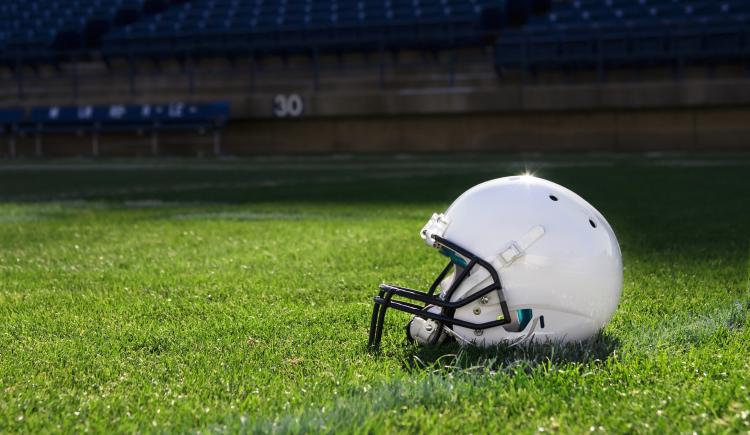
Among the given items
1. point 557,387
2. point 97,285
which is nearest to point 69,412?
point 557,387

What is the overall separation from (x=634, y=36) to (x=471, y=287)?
1475cm

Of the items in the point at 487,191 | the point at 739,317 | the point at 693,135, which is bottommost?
the point at 693,135

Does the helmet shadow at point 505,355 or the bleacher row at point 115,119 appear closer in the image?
the helmet shadow at point 505,355

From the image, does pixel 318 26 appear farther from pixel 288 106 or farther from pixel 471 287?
pixel 471 287

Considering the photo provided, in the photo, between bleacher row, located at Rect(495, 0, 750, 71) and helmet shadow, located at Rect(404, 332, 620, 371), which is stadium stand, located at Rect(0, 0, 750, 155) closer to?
bleacher row, located at Rect(495, 0, 750, 71)

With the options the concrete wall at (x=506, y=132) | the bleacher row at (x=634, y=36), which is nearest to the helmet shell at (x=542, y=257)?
the bleacher row at (x=634, y=36)

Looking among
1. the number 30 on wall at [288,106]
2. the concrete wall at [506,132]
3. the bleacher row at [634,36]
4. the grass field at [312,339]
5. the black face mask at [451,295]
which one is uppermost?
the bleacher row at [634,36]

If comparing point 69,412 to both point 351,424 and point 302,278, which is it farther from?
point 302,278

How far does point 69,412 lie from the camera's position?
1.70m

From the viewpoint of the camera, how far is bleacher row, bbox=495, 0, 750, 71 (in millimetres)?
15539

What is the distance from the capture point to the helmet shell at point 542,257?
2.05 metres

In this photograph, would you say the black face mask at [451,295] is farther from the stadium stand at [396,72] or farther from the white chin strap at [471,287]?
the stadium stand at [396,72]

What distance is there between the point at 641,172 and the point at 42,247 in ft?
24.3

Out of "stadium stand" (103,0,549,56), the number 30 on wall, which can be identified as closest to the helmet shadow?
"stadium stand" (103,0,549,56)
